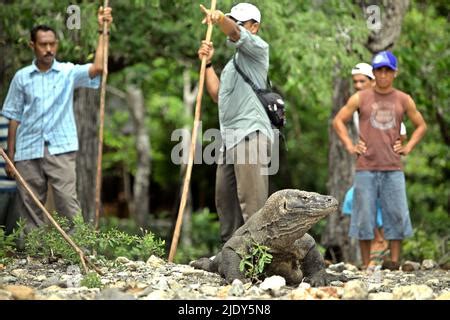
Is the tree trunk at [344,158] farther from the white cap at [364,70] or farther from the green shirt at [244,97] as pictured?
the green shirt at [244,97]

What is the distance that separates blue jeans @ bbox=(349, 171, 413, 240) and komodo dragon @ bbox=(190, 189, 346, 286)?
246 centimetres

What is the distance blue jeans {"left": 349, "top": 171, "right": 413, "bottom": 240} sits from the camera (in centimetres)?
1033

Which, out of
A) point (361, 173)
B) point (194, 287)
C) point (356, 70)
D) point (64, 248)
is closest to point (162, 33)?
point (356, 70)

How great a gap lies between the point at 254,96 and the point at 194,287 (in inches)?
96.8

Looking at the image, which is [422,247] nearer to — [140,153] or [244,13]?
[244,13]

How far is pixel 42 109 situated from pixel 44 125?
0.18 metres

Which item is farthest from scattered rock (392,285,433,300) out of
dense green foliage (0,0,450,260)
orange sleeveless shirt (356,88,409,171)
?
dense green foliage (0,0,450,260)

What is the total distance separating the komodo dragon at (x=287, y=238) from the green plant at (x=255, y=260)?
0.15 feet

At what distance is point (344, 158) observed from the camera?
45.1 ft

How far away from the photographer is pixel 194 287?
726 cm

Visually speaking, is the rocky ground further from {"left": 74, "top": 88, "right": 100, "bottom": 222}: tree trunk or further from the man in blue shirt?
{"left": 74, "top": 88, "right": 100, "bottom": 222}: tree trunk

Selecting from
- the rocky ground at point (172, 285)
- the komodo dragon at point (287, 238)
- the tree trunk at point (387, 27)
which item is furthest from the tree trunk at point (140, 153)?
the komodo dragon at point (287, 238)

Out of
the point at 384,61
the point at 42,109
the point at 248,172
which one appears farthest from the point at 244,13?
the point at 42,109
